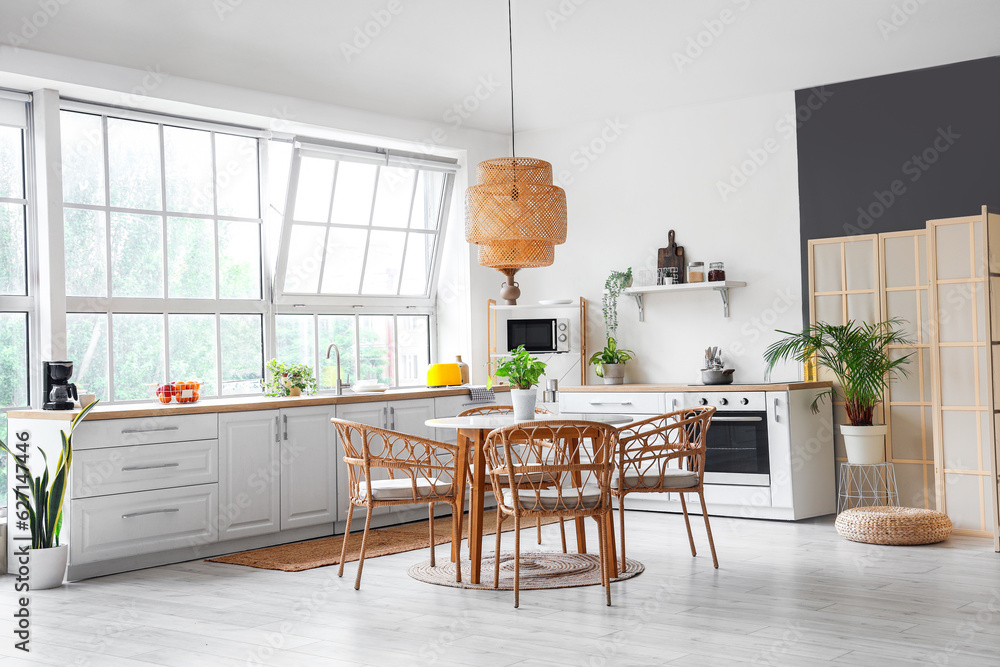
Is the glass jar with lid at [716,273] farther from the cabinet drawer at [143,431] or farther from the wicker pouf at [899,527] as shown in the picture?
the cabinet drawer at [143,431]

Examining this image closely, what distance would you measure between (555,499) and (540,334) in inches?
141

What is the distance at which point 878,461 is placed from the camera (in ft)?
19.5

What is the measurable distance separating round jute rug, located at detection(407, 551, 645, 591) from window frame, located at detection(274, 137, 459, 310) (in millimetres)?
2485

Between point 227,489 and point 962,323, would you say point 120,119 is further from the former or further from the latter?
point 962,323

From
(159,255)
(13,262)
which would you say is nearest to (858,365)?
(159,255)

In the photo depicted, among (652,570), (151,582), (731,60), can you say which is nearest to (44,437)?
(151,582)

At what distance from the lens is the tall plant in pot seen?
7.20 meters

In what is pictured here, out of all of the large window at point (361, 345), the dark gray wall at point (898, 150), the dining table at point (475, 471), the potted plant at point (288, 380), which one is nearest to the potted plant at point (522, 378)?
the dining table at point (475, 471)

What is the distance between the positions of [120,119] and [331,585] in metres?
3.22

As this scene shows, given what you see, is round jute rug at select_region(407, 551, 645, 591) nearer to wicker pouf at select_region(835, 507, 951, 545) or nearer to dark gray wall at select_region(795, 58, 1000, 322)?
wicker pouf at select_region(835, 507, 951, 545)

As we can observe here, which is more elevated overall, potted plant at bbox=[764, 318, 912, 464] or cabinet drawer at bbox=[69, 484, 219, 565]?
potted plant at bbox=[764, 318, 912, 464]

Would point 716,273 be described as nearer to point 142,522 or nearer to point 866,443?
point 866,443

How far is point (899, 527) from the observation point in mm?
5301

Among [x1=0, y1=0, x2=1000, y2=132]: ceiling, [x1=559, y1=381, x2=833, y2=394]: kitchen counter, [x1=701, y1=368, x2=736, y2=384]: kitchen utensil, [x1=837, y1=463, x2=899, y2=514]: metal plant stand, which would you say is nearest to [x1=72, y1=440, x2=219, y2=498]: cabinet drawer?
[x1=0, y1=0, x2=1000, y2=132]: ceiling
